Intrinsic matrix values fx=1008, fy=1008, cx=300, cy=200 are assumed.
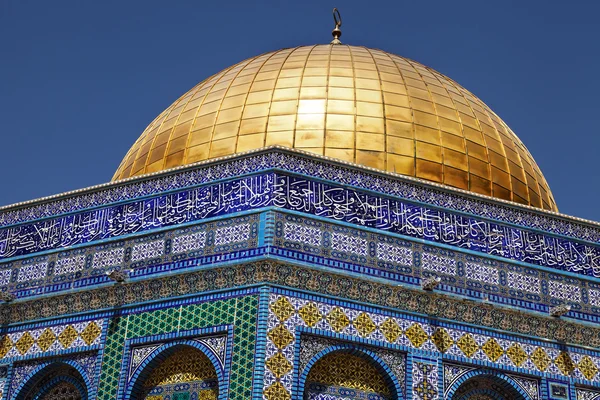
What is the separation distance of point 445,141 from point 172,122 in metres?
3.21

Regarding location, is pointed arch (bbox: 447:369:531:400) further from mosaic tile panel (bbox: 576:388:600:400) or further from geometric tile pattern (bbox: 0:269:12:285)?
geometric tile pattern (bbox: 0:269:12:285)

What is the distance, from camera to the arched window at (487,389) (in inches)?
332

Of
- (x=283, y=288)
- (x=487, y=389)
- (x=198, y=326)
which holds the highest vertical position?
(x=283, y=288)

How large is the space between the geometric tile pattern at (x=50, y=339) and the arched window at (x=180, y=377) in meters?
0.63

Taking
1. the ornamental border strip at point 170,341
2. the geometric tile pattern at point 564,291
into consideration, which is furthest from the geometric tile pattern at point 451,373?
the ornamental border strip at point 170,341

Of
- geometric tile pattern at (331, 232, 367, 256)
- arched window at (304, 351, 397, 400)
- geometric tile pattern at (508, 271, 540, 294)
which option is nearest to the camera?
arched window at (304, 351, 397, 400)

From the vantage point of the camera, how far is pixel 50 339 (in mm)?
8727

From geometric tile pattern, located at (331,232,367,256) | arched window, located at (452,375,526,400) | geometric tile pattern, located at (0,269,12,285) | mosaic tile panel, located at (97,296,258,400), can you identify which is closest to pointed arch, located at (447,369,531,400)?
arched window, located at (452,375,526,400)

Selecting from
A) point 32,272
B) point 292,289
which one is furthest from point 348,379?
point 32,272

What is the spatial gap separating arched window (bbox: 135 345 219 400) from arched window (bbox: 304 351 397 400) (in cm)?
80

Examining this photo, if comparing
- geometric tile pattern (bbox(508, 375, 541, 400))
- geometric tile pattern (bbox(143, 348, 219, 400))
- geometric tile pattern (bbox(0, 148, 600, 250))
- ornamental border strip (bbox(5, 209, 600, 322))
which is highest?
geometric tile pattern (bbox(0, 148, 600, 250))

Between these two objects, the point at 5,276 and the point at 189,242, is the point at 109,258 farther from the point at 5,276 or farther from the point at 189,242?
the point at 5,276

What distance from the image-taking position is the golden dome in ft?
34.2

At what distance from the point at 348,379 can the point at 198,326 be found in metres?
1.27
